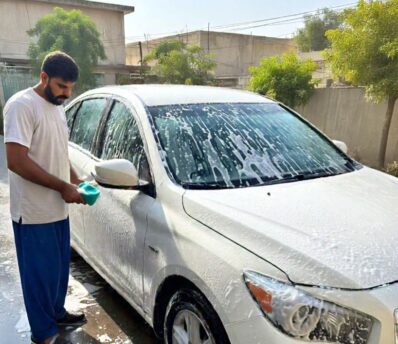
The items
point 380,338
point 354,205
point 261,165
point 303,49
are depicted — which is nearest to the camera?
point 380,338

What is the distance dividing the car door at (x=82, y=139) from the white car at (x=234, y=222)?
22 millimetres

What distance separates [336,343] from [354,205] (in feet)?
2.64

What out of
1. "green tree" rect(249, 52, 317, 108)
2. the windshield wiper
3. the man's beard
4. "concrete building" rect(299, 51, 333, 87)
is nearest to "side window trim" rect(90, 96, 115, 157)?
the man's beard

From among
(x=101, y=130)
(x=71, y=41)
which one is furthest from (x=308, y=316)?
(x=71, y=41)

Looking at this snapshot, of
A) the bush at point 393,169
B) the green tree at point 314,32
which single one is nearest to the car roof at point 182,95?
the bush at point 393,169

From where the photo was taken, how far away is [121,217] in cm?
253

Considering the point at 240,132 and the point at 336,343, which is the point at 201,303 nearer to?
the point at 336,343

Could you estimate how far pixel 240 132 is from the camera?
263 centimetres

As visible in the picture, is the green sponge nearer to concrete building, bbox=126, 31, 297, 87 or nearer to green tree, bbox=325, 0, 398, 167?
green tree, bbox=325, 0, 398, 167

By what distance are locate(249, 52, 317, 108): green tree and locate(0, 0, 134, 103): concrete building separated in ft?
40.1

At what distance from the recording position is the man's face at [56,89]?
2254mm

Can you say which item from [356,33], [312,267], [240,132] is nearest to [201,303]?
[312,267]

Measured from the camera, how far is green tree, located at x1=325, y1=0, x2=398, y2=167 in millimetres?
6660

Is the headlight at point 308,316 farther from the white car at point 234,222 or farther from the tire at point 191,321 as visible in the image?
the tire at point 191,321
